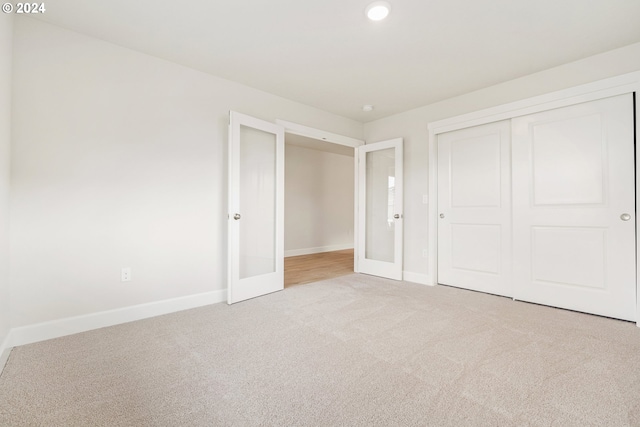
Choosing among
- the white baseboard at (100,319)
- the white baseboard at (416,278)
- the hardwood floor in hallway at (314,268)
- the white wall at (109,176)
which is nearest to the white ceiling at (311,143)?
the hardwood floor in hallway at (314,268)

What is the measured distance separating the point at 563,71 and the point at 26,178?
4.73m

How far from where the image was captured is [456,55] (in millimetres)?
2609

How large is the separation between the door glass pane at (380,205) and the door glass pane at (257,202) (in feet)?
5.47

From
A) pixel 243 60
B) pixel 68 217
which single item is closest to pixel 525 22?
pixel 243 60

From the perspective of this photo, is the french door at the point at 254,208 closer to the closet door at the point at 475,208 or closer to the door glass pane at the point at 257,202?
the door glass pane at the point at 257,202

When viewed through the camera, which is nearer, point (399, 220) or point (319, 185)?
point (399, 220)

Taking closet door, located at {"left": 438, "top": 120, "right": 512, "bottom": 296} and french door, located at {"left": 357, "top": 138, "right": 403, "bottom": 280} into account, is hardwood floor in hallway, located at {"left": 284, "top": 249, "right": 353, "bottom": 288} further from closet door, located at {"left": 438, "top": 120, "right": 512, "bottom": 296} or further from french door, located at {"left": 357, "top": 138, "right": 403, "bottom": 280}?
closet door, located at {"left": 438, "top": 120, "right": 512, "bottom": 296}

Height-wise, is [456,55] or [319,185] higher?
[456,55]

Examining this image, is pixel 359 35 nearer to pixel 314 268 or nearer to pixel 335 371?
pixel 335 371

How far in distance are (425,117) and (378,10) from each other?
82.1 inches

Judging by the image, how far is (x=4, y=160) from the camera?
1.92 metres

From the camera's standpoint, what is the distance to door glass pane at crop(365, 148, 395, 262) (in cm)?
421

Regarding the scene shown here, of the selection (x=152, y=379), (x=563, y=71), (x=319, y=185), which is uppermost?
(x=563, y=71)

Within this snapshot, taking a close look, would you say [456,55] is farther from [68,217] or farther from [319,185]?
[319,185]
